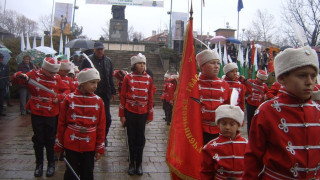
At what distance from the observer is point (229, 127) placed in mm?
3207

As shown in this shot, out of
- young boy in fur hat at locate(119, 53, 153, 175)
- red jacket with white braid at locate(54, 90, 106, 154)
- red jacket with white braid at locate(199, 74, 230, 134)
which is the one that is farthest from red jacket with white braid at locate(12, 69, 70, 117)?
red jacket with white braid at locate(199, 74, 230, 134)

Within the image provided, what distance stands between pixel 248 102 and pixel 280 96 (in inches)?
255

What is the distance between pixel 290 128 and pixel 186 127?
52.0 inches

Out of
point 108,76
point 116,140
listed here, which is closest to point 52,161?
point 108,76

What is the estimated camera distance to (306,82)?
215 centimetres

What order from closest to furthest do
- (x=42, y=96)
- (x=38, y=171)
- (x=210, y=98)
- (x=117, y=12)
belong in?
(x=210, y=98), (x=38, y=171), (x=42, y=96), (x=117, y=12)

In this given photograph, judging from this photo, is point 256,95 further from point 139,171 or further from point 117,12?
point 117,12

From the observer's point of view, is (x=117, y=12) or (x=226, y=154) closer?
(x=226, y=154)

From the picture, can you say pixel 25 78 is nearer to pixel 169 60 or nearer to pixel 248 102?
pixel 248 102

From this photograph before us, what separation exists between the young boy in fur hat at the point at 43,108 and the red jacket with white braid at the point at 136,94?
3.41 feet

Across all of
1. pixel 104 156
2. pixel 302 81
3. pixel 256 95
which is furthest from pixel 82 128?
pixel 256 95

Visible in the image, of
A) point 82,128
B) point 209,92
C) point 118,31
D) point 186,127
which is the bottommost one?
point 82,128

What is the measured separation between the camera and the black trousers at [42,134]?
16.2 feet

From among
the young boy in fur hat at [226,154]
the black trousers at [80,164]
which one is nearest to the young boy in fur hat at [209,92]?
the young boy in fur hat at [226,154]
